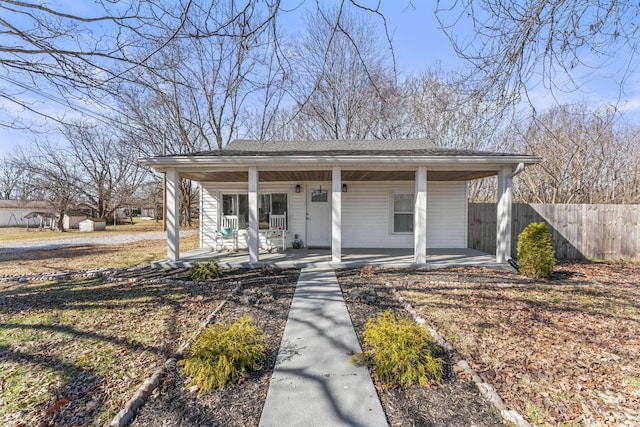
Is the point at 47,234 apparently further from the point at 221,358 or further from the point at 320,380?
the point at 320,380

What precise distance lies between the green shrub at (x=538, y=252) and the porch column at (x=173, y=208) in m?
8.14

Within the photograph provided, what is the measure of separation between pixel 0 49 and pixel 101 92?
1.20m

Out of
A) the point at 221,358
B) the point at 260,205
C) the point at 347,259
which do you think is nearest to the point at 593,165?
the point at 347,259

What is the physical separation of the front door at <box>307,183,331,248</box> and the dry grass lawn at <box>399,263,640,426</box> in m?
4.24

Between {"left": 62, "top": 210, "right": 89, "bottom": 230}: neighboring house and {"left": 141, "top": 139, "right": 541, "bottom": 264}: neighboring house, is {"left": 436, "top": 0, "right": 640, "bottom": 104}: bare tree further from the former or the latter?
{"left": 62, "top": 210, "right": 89, "bottom": 230}: neighboring house

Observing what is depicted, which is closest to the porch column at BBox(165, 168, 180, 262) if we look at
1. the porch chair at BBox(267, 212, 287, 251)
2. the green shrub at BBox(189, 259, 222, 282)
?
the green shrub at BBox(189, 259, 222, 282)

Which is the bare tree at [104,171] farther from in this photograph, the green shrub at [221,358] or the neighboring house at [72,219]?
the green shrub at [221,358]

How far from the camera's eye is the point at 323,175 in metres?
9.20

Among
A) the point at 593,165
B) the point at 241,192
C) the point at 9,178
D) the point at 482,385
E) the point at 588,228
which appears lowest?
the point at 482,385

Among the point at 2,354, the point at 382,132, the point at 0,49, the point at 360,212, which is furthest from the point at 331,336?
the point at 382,132

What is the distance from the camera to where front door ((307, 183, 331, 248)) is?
1022 centimetres

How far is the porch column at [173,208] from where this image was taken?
7.41 meters

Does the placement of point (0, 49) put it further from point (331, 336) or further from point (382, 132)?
point (382, 132)

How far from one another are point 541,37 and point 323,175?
6.84 meters
